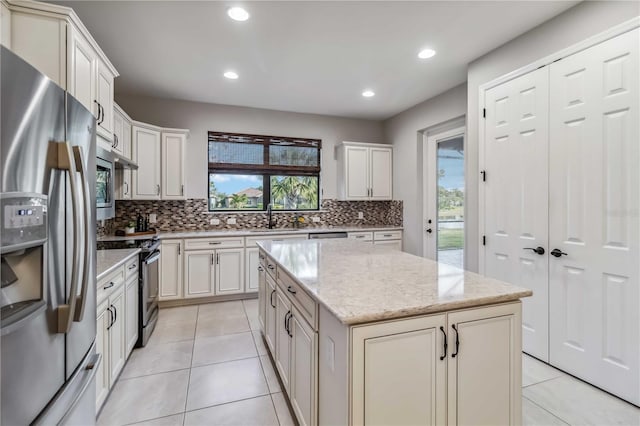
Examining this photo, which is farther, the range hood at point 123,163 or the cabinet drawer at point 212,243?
the cabinet drawer at point 212,243

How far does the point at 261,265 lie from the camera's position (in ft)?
9.27

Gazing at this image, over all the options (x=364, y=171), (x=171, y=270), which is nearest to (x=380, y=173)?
(x=364, y=171)

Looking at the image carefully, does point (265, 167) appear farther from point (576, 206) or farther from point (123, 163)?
point (576, 206)

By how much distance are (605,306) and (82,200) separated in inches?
121

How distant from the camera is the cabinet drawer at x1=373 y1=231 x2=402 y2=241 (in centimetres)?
479

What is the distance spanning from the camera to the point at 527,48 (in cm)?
259

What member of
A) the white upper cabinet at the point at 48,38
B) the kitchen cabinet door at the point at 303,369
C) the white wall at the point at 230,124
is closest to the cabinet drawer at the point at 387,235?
the white wall at the point at 230,124

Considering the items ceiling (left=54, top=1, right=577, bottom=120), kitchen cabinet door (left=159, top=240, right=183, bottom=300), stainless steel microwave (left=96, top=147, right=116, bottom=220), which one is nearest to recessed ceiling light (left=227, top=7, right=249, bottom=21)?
ceiling (left=54, top=1, right=577, bottom=120)

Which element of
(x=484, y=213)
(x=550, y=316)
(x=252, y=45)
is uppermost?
(x=252, y=45)

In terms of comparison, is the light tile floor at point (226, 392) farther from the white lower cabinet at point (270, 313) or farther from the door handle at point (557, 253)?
the door handle at point (557, 253)

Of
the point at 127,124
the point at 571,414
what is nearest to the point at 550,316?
the point at 571,414

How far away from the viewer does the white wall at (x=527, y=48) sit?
2.08 meters

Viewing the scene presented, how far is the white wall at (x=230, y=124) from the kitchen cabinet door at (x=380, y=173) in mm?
451

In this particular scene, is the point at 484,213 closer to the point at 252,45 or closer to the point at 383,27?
the point at 383,27
